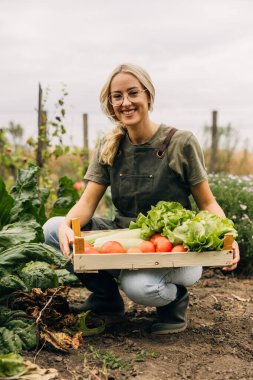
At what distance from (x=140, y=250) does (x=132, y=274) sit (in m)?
0.18

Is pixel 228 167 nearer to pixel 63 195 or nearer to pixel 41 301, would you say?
pixel 63 195

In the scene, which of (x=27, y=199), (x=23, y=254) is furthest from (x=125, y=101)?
(x=27, y=199)

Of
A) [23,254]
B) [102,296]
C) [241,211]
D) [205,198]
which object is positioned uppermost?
[205,198]

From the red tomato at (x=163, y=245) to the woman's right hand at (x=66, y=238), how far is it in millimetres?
525

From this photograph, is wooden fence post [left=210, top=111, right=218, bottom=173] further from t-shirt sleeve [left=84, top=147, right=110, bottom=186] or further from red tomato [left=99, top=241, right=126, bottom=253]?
red tomato [left=99, top=241, right=126, bottom=253]

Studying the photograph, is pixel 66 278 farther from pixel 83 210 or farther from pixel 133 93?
pixel 133 93

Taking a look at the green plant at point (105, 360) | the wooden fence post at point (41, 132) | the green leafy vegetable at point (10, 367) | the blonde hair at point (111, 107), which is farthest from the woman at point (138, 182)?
the wooden fence post at point (41, 132)

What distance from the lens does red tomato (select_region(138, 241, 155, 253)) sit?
11.2 feet

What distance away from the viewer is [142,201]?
396cm

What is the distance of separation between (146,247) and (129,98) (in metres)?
0.93

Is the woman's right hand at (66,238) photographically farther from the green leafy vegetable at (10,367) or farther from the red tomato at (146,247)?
the green leafy vegetable at (10,367)

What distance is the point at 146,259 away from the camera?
3350 millimetres

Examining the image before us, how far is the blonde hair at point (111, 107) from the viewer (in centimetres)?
374

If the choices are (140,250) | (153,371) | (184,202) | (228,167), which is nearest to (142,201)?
(184,202)
